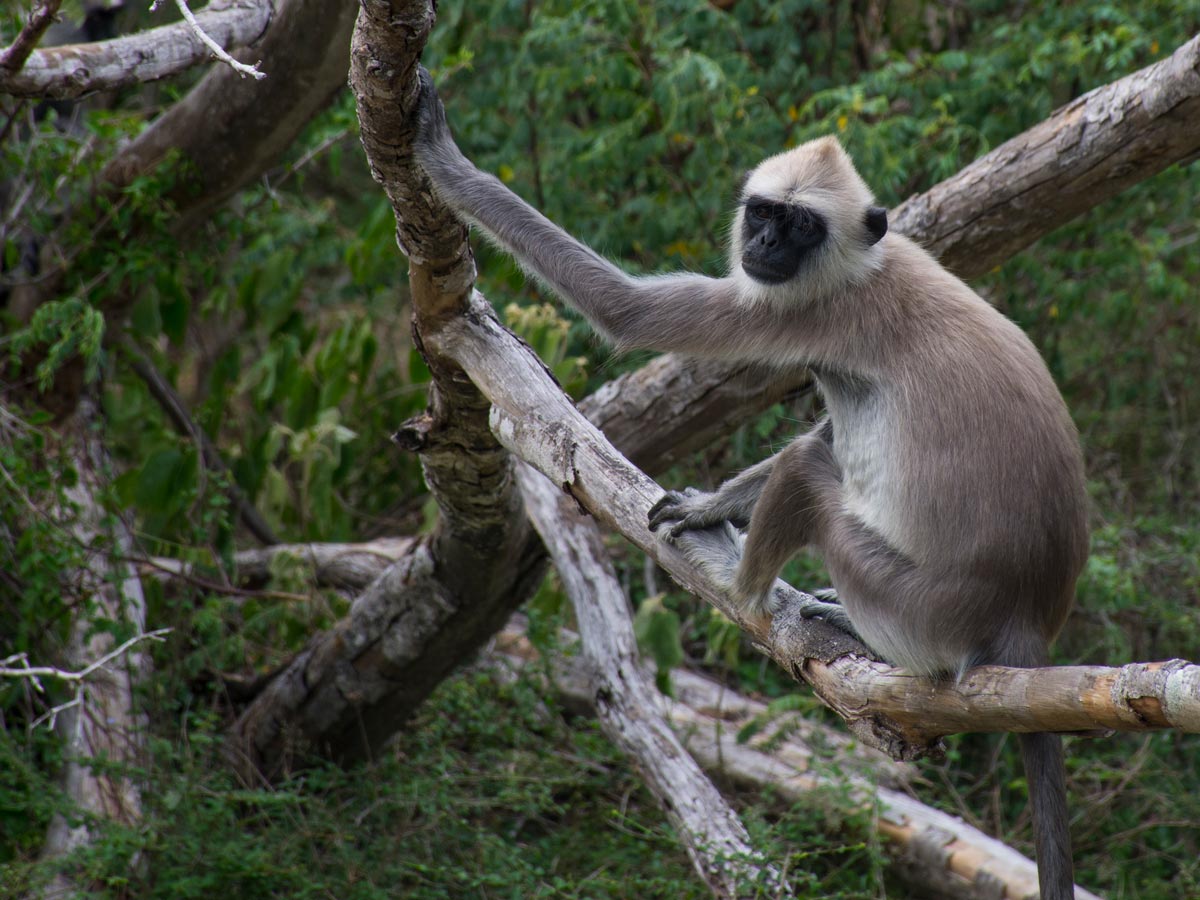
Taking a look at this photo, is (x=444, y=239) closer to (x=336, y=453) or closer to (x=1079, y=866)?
(x=336, y=453)

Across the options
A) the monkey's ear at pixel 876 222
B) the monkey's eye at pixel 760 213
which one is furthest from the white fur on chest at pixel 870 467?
the monkey's eye at pixel 760 213

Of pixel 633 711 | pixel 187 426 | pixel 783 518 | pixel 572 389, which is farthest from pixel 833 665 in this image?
pixel 187 426

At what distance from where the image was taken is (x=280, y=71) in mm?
5203

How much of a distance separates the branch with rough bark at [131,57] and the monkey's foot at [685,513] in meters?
2.11

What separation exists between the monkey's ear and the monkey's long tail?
1526mm

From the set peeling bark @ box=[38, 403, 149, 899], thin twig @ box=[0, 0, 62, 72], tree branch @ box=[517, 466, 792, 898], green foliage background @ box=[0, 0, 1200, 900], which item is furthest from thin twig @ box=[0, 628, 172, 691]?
thin twig @ box=[0, 0, 62, 72]

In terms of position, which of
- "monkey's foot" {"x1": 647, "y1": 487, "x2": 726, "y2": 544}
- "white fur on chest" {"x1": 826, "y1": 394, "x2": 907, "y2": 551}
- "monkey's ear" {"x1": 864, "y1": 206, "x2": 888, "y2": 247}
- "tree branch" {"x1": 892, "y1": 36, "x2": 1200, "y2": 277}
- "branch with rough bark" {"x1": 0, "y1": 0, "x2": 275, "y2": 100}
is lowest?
"monkey's foot" {"x1": 647, "y1": 487, "x2": 726, "y2": 544}

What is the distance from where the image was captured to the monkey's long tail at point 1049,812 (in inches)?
110

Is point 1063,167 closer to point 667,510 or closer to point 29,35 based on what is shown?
→ point 667,510

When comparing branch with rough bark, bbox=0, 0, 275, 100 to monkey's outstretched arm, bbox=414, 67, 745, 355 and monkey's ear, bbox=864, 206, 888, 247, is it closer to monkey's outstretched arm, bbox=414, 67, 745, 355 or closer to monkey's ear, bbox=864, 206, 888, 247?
monkey's outstretched arm, bbox=414, 67, 745, 355

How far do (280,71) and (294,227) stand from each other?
6.32 ft

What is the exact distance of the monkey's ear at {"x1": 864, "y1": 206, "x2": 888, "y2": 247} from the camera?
11.6 feet

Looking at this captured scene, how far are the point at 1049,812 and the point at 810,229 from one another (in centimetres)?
175

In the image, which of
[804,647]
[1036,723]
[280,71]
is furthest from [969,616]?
[280,71]
